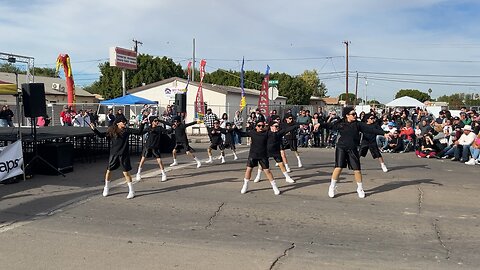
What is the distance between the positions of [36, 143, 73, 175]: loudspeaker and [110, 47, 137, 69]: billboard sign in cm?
1914

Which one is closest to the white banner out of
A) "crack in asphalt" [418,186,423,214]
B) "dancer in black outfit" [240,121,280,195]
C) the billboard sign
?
"dancer in black outfit" [240,121,280,195]

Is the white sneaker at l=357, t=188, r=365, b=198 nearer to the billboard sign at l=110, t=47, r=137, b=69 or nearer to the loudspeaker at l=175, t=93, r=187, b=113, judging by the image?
the loudspeaker at l=175, t=93, r=187, b=113

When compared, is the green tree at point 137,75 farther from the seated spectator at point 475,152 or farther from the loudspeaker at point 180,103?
the seated spectator at point 475,152

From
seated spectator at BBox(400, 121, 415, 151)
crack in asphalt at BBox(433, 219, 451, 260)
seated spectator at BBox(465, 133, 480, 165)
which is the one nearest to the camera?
crack in asphalt at BBox(433, 219, 451, 260)

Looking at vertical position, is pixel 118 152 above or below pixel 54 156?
above

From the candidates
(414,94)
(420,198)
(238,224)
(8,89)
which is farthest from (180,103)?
(414,94)

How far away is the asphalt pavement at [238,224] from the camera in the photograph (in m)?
5.23

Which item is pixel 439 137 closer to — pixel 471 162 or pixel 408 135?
pixel 408 135

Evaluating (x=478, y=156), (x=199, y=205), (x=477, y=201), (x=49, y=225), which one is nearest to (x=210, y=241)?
(x=199, y=205)

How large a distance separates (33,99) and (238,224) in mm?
7002

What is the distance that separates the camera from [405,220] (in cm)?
708

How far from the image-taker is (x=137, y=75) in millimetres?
55531

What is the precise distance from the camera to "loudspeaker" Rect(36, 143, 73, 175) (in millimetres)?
11461

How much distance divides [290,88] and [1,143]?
60.0 metres
